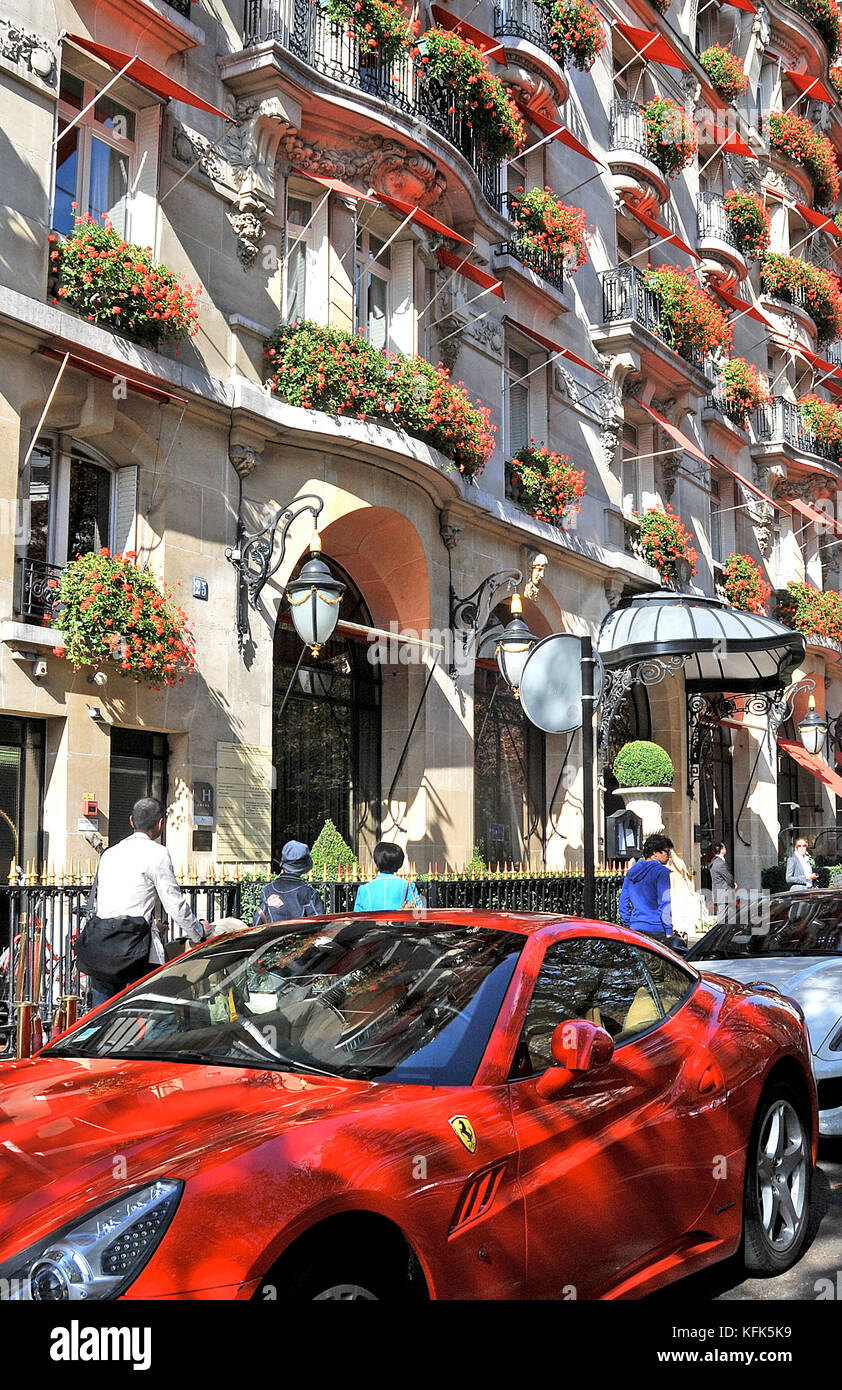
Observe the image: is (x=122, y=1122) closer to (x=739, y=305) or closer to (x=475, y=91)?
(x=475, y=91)

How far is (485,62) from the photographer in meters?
17.7

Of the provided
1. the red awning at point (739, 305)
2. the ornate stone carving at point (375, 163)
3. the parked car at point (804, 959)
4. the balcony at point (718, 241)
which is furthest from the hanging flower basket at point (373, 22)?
the red awning at point (739, 305)

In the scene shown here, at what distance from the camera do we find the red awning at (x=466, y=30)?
18344mm

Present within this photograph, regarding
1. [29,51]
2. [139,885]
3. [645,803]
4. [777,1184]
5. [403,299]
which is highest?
[29,51]

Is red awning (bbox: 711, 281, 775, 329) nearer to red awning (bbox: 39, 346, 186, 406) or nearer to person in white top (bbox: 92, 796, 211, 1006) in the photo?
red awning (bbox: 39, 346, 186, 406)

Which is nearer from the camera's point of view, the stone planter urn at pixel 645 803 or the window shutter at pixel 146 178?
the window shutter at pixel 146 178

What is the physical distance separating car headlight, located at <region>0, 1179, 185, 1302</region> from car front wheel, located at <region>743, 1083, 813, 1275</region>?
3047 millimetres

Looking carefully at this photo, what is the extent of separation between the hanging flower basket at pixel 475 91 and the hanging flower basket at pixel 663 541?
7705 millimetres

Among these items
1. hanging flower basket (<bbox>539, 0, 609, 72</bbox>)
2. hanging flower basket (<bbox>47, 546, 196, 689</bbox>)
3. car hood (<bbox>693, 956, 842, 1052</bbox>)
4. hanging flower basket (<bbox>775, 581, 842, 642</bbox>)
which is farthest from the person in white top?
hanging flower basket (<bbox>775, 581, 842, 642</bbox>)

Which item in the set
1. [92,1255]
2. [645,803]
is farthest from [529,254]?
[92,1255]

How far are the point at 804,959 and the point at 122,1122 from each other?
6.30m

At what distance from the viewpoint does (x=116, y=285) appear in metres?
12.7

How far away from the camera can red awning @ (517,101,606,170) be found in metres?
19.7

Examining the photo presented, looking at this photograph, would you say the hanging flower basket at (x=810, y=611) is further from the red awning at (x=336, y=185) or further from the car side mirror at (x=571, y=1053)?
the car side mirror at (x=571, y=1053)
